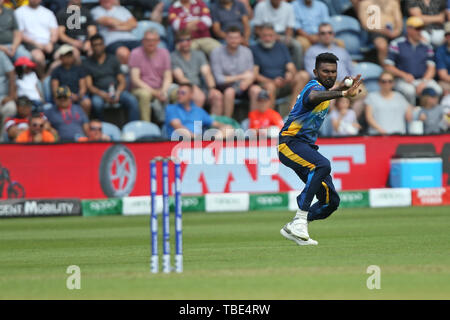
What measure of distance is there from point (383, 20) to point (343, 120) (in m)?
3.01

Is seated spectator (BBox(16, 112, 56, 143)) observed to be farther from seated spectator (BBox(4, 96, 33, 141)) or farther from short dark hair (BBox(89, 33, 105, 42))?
short dark hair (BBox(89, 33, 105, 42))

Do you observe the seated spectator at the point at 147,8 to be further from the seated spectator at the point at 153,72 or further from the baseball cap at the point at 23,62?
the baseball cap at the point at 23,62

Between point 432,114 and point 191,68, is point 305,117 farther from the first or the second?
point 432,114

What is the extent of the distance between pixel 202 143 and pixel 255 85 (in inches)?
89.9

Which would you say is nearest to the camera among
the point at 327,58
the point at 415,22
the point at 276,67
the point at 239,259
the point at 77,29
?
the point at 239,259

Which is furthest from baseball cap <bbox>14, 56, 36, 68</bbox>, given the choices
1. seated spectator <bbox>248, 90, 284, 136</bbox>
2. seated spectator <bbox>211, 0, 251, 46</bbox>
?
seated spectator <bbox>248, 90, 284, 136</bbox>

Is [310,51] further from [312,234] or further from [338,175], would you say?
[312,234]

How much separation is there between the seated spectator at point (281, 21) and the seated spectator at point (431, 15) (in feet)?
8.72

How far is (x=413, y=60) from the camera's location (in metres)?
19.5

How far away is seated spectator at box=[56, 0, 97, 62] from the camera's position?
18516mm

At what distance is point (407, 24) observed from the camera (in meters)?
19.5

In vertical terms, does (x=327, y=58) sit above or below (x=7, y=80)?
below

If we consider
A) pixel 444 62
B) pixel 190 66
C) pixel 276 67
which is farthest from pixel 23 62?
pixel 444 62

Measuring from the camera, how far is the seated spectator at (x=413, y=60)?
1931 centimetres
